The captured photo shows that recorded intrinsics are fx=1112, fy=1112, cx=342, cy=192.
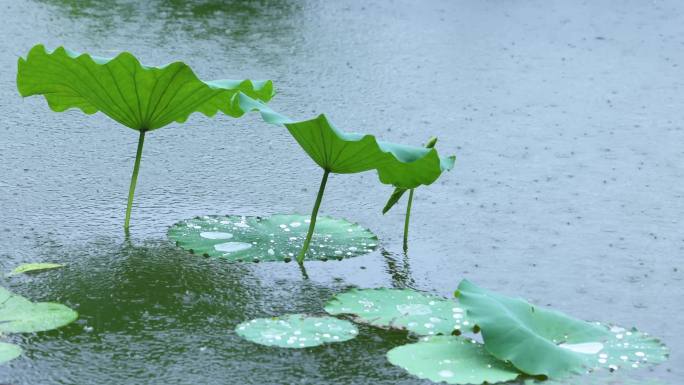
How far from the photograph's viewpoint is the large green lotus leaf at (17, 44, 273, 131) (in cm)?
273

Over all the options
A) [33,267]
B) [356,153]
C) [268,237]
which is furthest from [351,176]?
[33,267]

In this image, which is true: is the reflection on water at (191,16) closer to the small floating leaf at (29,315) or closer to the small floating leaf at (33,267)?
the small floating leaf at (33,267)

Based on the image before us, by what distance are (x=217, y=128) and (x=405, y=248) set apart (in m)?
1.11

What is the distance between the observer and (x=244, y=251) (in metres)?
2.81

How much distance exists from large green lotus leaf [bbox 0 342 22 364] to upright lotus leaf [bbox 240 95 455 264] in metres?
0.76

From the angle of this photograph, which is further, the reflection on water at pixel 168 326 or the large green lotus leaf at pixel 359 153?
the large green lotus leaf at pixel 359 153

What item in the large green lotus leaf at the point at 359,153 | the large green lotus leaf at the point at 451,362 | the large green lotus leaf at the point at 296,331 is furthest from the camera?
the large green lotus leaf at the point at 359,153

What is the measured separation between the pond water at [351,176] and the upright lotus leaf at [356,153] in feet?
0.84

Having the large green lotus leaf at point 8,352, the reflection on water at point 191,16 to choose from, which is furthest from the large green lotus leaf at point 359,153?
the reflection on water at point 191,16

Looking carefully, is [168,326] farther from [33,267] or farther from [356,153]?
[356,153]

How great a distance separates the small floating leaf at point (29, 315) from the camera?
2.39 metres

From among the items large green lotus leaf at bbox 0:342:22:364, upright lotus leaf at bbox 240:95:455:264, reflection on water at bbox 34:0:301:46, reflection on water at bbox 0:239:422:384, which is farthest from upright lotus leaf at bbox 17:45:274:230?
reflection on water at bbox 34:0:301:46

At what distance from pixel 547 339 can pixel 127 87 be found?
3.97 feet

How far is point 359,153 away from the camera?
2.65m
